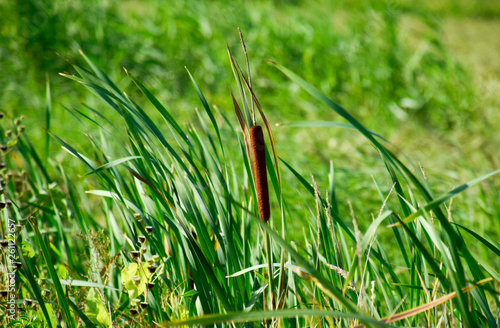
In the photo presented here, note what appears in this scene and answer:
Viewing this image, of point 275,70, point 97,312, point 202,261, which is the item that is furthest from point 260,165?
point 275,70

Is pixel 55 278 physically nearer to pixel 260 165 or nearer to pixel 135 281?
pixel 135 281

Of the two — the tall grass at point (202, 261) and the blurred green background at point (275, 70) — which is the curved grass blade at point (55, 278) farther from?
the blurred green background at point (275, 70)

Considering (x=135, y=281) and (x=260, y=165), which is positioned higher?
(x=260, y=165)

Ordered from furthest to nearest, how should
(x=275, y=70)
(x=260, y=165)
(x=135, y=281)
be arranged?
(x=275, y=70)
(x=135, y=281)
(x=260, y=165)

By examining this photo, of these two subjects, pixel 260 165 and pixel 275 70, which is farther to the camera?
pixel 275 70

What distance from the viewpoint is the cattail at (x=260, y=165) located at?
0.66 meters

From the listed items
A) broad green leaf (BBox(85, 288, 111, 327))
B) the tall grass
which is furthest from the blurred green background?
broad green leaf (BBox(85, 288, 111, 327))

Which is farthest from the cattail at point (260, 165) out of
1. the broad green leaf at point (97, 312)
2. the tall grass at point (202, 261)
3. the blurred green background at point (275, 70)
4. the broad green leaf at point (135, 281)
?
the blurred green background at point (275, 70)

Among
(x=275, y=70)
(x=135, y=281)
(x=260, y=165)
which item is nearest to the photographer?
(x=260, y=165)

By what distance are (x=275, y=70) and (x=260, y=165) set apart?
9.24ft

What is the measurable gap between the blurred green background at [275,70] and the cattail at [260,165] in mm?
1787

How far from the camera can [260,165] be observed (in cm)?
68

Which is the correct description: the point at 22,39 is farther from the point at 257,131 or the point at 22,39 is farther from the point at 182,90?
the point at 257,131

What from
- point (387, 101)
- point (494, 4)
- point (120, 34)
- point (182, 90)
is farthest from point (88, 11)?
point (494, 4)
